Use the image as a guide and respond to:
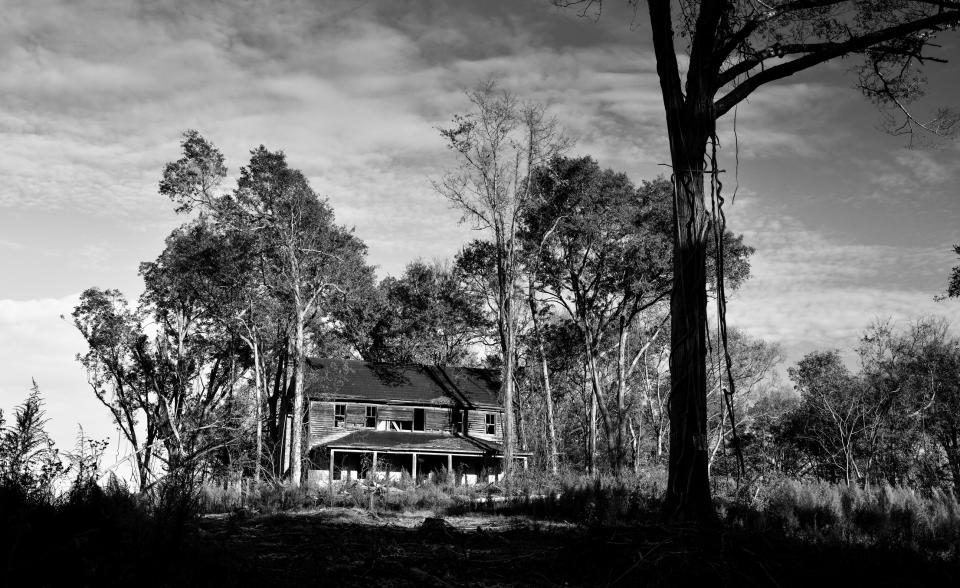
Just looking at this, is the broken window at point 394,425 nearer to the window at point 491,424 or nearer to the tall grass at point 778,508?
the window at point 491,424

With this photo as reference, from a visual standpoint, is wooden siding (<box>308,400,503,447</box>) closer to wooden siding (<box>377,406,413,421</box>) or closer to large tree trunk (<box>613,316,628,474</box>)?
wooden siding (<box>377,406,413,421</box>)

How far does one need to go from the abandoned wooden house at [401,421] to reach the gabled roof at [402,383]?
50 mm

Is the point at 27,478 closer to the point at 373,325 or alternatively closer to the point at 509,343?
the point at 509,343

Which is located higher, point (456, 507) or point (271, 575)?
point (271, 575)

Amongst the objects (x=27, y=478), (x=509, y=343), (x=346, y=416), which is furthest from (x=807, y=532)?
(x=346, y=416)

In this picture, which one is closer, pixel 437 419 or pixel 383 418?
pixel 383 418

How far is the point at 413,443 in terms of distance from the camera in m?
34.0

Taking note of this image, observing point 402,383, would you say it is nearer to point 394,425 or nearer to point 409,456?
point 394,425

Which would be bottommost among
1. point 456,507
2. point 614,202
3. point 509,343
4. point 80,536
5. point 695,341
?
point 456,507

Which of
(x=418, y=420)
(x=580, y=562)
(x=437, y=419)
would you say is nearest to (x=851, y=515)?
(x=580, y=562)

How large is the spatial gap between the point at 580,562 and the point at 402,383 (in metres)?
32.5

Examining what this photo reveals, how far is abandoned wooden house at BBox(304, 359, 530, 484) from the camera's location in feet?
111

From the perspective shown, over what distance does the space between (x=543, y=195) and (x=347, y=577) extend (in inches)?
1114

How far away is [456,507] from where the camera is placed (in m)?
11.3
